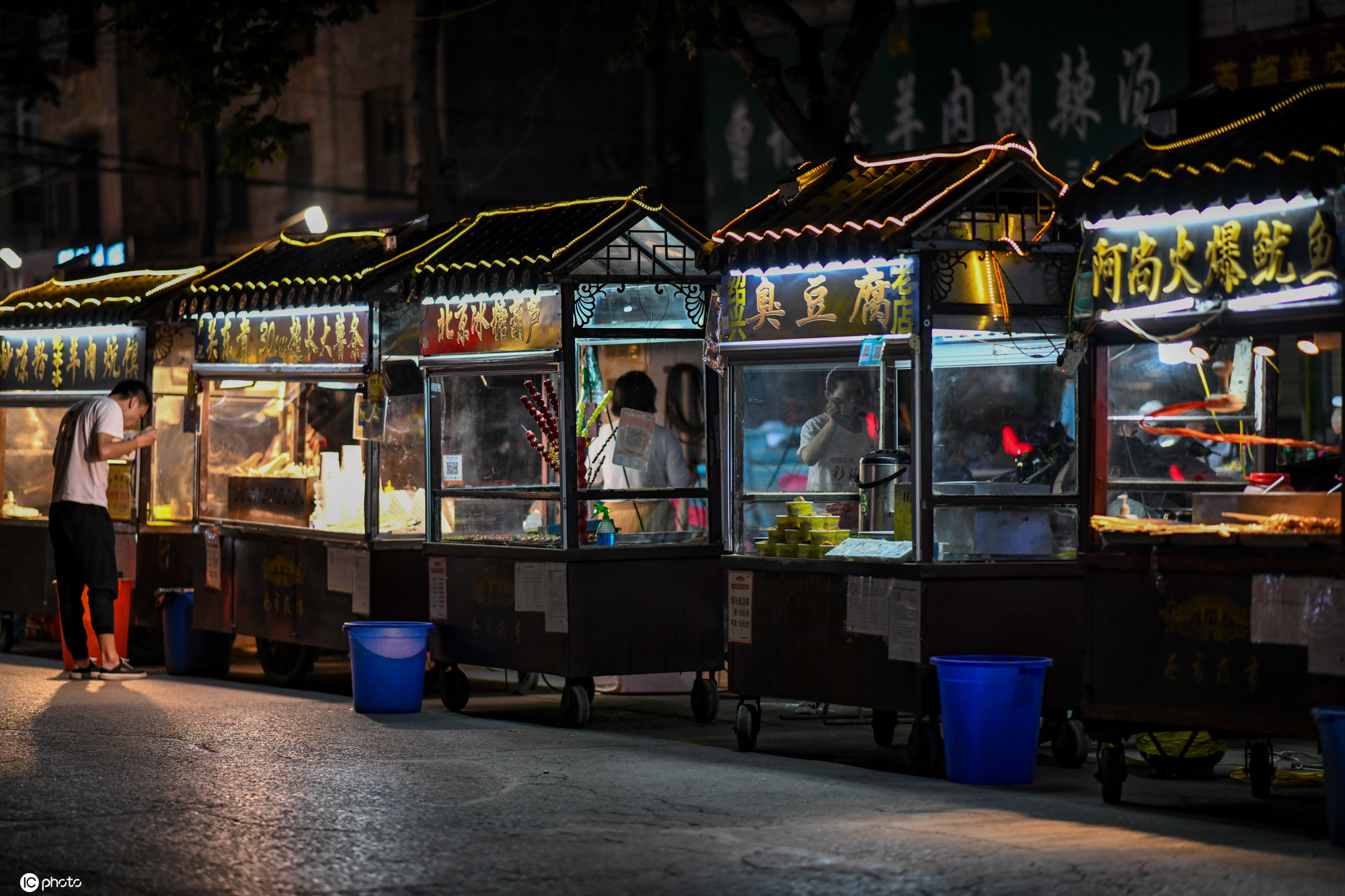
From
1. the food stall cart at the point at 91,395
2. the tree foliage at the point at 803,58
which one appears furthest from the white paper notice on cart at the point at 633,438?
the food stall cart at the point at 91,395

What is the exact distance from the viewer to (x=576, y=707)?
10.4 meters

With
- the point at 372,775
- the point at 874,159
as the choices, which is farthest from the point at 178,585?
the point at 874,159

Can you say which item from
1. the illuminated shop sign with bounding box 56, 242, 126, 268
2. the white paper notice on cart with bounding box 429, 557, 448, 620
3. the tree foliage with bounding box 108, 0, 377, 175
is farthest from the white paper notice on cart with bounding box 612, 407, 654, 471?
the illuminated shop sign with bounding box 56, 242, 126, 268

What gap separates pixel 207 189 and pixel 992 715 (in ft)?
53.6

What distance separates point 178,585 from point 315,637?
2.27 metres

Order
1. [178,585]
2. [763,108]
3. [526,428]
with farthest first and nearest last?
1. [763,108]
2. [178,585]
3. [526,428]

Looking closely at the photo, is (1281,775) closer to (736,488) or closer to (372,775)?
(736,488)

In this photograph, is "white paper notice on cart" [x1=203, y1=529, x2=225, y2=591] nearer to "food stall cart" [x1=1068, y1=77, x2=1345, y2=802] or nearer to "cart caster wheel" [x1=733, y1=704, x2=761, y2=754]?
"cart caster wheel" [x1=733, y1=704, x2=761, y2=754]

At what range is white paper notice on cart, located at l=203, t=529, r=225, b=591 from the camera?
43.6 ft

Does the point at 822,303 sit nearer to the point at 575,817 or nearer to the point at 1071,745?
the point at 1071,745

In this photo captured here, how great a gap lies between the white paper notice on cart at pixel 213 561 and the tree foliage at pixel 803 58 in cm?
545

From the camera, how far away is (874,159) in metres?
10.1

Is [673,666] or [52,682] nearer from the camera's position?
[673,666]

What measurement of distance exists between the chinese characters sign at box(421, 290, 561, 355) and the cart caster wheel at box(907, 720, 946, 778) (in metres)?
3.45
